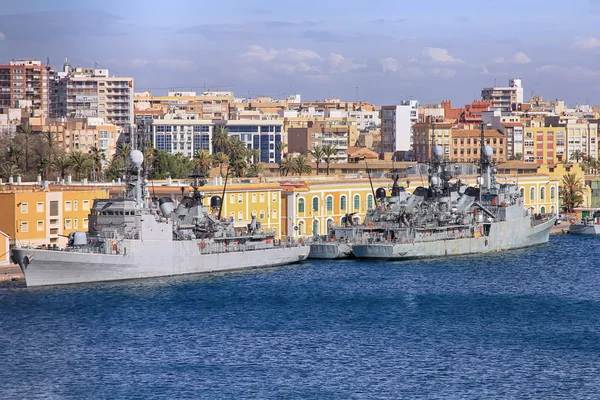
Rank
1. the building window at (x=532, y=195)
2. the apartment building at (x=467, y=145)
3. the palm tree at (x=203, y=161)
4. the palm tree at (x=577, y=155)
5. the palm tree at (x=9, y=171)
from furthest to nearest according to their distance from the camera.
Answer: the palm tree at (x=577, y=155), the apartment building at (x=467, y=145), the building window at (x=532, y=195), the palm tree at (x=203, y=161), the palm tree at (x=9, y=171)

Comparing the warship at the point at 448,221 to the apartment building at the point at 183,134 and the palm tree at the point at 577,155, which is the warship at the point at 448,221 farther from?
the palm tree at the point at 577,155

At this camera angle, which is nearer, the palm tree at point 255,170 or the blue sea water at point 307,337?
the blue sea water at point 307,337

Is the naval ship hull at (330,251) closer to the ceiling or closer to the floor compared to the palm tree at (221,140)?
closer to the floor

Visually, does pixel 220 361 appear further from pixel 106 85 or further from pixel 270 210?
pixel 106 85

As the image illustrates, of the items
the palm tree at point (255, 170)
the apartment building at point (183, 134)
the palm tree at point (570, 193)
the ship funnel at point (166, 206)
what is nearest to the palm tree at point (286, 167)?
the palm tree at point (255, 170)

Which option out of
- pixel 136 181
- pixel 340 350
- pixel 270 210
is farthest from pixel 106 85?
pixel 340 350

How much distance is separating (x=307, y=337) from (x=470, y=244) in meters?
34.3

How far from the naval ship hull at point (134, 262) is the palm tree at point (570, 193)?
51340 millimetres

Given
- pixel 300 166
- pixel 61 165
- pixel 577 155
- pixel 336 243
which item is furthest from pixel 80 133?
pixel 577 155

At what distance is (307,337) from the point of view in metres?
50.6

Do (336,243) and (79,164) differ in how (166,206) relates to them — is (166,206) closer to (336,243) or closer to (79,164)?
(336,243)

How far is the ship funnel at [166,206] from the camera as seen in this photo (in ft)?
232

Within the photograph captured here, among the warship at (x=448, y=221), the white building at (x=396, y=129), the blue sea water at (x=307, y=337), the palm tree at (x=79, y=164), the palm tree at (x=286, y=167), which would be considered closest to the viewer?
the blue sea water at (x=307, y=337)

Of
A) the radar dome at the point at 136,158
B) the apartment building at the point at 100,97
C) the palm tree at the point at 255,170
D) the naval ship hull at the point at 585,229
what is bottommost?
the naval ship hull at the point at 585,229
